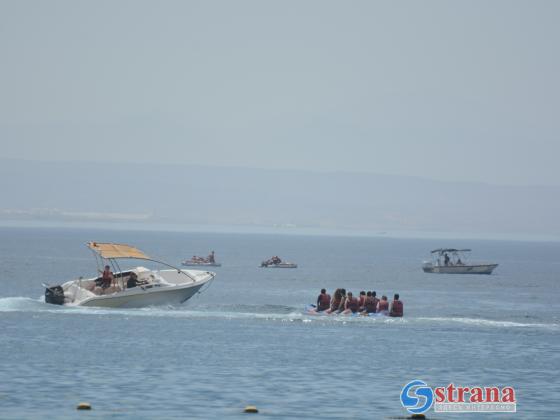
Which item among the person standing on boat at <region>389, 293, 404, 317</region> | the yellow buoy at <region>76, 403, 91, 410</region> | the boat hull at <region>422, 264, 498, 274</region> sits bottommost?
the yellow buoy at <region>76, 403, 91, 410</region>

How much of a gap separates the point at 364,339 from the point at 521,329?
10.2 m

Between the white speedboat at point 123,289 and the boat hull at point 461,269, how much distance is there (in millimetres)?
68898

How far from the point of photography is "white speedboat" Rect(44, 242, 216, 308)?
6625cm

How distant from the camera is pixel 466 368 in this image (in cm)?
4784

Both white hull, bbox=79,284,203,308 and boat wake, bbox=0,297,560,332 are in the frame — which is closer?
boat wake, bbox=0,297,560,332

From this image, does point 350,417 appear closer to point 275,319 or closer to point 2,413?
point 2,413

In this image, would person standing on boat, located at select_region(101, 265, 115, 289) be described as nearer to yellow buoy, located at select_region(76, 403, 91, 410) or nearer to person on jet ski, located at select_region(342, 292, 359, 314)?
person on jet ski, located at select_region(342, 292, 359, 314)

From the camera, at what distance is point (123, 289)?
66875 mm

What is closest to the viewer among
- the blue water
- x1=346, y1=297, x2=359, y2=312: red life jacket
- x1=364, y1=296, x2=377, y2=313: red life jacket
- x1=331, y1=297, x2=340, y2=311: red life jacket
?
the blue water

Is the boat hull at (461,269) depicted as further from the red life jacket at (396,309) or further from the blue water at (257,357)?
the red life jacket at (396,309)

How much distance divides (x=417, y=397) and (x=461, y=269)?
98.7 metres

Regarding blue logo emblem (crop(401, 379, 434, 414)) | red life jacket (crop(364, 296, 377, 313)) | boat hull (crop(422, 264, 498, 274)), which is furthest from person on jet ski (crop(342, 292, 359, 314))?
boat hull (crop(422, 264, 498, 274))

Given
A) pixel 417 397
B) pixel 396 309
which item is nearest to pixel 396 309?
pixel 396 309

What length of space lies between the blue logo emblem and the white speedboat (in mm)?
26566
